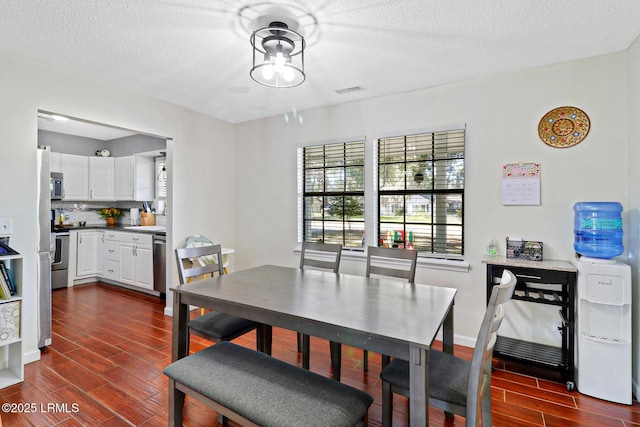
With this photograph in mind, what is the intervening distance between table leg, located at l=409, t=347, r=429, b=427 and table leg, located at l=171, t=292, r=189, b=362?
1.44 metres

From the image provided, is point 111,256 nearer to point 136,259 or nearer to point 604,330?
point 136,259

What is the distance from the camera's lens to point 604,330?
86.7 inches

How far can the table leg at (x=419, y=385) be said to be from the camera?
1263mm

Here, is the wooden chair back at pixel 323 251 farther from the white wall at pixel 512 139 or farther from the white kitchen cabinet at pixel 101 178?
the white kitchen cabinet at pixel 101 178

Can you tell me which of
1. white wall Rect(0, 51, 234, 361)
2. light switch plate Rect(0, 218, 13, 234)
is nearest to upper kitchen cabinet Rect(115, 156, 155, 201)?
white wall Rect(0, 51, 234, 361)

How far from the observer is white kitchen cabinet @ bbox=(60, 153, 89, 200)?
521 centimetres

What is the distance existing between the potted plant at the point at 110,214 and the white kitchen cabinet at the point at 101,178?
41cm

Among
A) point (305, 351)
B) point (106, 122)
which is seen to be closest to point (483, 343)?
point (305, 351)

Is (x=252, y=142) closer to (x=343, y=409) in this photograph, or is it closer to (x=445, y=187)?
(x=445, y=187)

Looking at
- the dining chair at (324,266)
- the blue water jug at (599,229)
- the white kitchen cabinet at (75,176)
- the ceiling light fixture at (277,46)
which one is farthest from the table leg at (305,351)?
the white kitchen cabinet at (75,176)

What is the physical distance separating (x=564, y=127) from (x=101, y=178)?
6.57m

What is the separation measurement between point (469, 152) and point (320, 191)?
5.68ft

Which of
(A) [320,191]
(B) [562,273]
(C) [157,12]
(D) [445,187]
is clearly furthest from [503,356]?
(C) [157,12]

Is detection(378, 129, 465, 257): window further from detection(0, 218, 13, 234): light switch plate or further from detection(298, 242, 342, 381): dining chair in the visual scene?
detection(0, 218, 13, 234): light switch plate
